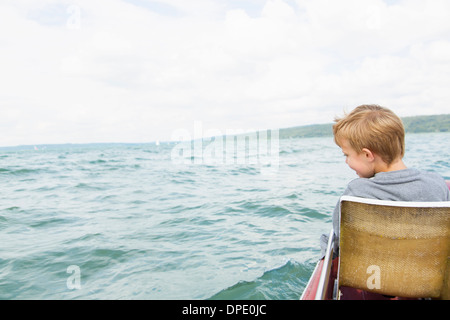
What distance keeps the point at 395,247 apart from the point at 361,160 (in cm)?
63

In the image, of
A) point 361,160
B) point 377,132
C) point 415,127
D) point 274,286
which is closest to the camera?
point 377,132

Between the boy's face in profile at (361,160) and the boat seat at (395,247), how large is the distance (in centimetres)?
50

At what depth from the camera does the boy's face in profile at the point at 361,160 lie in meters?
2.23

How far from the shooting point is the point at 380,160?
7.23ft

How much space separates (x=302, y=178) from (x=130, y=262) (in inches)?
401

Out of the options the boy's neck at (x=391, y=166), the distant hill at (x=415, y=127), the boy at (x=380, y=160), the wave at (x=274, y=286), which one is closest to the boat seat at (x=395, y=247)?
the boy at (x=380, y=160)

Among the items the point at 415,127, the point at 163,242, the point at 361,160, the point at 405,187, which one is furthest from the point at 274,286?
the point at 415,127

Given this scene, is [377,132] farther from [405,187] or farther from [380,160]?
[405,187]

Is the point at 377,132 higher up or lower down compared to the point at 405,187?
higher up

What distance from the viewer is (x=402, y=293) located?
6.66 ft

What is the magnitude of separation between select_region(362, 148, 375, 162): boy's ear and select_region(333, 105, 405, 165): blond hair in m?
0.02

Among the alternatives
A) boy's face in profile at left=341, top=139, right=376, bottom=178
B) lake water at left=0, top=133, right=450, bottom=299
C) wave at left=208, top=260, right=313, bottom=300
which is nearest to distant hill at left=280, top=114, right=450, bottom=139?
lake water at left=0, top=133, right=450, bottom=299
